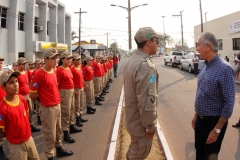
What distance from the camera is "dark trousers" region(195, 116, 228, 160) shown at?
3.15m

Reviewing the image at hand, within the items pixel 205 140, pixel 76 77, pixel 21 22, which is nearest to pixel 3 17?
pixel 21 22

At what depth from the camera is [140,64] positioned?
2.75m

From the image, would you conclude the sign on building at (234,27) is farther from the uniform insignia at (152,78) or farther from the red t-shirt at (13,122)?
the red t-shirt at (13,122)

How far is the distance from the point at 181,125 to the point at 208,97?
3.67 m

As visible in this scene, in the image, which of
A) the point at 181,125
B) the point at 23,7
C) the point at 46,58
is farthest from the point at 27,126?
→ the point at 23,7

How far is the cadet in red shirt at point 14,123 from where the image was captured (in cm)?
309

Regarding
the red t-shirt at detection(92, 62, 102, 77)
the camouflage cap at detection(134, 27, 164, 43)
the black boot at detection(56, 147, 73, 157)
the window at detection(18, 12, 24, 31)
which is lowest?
the black boot at detection(56, 147, 73, 157)

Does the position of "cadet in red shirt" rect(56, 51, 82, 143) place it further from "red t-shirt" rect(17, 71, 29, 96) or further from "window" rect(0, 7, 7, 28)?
"window" rect(0, 7, 7, 28)

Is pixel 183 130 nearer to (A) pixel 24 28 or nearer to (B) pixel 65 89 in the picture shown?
(B) pixel 65 89

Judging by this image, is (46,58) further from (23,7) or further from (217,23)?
(217,23)

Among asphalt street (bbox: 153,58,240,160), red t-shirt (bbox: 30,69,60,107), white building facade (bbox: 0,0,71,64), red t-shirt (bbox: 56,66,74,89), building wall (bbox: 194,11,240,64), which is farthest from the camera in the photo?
building wall (bbox: 194,11,240,64)

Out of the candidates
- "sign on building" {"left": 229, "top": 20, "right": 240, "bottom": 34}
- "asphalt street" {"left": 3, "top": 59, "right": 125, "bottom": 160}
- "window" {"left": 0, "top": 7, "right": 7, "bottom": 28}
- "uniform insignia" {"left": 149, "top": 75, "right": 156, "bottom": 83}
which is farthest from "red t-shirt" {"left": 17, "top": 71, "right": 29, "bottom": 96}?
"sign on building" {"left": 229, "top": 20, "right": 240, "bottom": 34}

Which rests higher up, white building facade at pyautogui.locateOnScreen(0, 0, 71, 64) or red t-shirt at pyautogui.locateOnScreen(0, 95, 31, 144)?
white building facade at pyautogui.locateOnScreen(0, 0, 71, 64)

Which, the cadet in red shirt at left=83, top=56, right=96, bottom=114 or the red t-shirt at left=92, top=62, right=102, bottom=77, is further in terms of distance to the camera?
the red t-shirt at left=92, top=62, right=102, bottom=77
